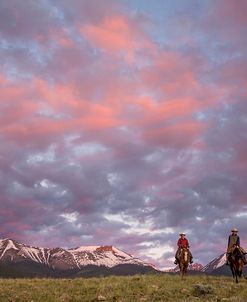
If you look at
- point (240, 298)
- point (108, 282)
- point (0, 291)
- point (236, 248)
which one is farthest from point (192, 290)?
point (0, 291)

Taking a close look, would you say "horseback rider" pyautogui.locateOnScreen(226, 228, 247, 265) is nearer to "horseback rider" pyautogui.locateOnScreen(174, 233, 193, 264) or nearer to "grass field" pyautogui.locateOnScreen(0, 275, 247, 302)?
"horseback rider" pyautogui.locateOnScreen(174, 233, 193, 264)

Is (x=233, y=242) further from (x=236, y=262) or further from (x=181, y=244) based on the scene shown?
(x=181, y=244)

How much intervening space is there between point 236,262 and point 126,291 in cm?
1123

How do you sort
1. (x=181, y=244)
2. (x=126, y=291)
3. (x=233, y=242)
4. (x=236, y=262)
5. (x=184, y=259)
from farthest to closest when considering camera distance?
1. (x=181, y=244)
2. (x=184, y=259)
3. (x=233, y=242)
4. (x=236, y=262)
5. (x=126, y=291)

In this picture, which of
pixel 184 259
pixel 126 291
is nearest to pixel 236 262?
pixel 184 259

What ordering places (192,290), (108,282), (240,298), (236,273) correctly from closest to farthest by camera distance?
(240,298) → (192,290) → (108,282) → (236,273)

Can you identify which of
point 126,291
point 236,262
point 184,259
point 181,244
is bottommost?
point 126,291

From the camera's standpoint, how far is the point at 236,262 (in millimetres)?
36875

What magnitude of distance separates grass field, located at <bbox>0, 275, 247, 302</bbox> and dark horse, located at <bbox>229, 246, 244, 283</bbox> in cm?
366

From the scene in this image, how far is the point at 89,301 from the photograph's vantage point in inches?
1073

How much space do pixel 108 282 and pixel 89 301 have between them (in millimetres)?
6034

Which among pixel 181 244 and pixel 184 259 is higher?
pixel 181 244

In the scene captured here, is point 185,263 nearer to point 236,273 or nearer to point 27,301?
point 236,273

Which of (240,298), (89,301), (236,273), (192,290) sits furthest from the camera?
(236,273)
